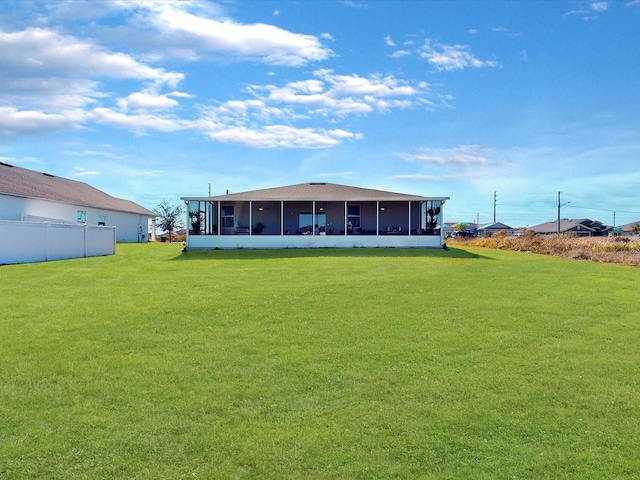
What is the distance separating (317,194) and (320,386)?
22.0 m

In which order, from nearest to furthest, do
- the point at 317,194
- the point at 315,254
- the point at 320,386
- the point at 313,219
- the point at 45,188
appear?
the point at 320,386 < the point at 315,254 < the point at 313,219 < the point at 317,194 < the point at 45,188

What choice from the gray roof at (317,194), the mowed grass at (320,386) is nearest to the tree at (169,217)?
the gray roof at (317,194)

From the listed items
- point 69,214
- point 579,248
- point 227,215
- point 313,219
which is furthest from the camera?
point 69,214

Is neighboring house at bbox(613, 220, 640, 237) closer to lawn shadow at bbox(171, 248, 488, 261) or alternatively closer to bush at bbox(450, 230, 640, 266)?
bush at bbox(450, 230, 640, 266)

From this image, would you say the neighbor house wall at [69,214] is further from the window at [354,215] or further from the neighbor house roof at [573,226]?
the neighbor house roof at [573,226]

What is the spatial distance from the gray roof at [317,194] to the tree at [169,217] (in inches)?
991

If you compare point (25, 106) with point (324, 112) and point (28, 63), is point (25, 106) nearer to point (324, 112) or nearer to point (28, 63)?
point (28, 63)

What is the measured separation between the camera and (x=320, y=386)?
4.94 meters

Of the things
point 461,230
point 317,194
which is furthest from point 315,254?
point 461,230

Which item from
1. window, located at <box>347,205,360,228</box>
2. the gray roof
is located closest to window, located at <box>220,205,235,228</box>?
the gray roof

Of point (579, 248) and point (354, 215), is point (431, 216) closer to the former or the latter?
point (354, 215)

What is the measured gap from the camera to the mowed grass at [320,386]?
3.59m

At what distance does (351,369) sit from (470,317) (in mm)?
3243

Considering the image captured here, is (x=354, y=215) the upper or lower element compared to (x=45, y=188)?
lower
